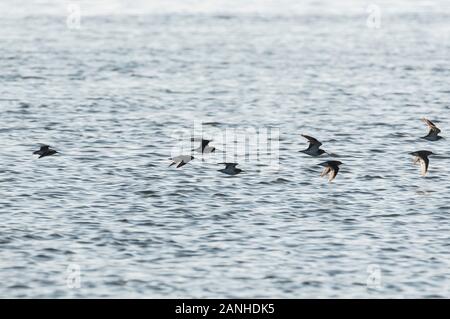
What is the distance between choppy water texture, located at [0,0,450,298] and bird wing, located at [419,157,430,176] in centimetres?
41

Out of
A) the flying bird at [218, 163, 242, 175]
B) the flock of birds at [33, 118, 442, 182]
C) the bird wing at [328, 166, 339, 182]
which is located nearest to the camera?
the flock of birds at [33, 118, 442, 182]

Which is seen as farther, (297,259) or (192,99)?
(192,99)

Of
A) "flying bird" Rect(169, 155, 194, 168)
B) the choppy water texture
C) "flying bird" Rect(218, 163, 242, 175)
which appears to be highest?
"flying bird" Rect(218, 163, 242, 175)

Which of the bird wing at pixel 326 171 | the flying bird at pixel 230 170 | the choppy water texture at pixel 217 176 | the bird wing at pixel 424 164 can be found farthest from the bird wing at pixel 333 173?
the flying bird at pixel 230 170

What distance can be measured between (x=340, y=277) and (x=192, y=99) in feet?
117

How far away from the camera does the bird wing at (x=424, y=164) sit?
38.5m

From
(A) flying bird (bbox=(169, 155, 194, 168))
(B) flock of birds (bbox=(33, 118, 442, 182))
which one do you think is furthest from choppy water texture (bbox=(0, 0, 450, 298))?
(B) flock of birds (bbox=(33, 118, 442, 182))

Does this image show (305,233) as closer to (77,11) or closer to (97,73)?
(97,73)

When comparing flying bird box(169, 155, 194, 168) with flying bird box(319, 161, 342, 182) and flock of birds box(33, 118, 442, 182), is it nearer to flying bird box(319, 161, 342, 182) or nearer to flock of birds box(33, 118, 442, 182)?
flock of birds box(33, 118, 442, 182)

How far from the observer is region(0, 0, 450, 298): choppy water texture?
28.0 m

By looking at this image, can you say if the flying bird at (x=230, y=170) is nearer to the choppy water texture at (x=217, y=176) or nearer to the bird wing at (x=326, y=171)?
the choppy water texture at (x=217, y=176)

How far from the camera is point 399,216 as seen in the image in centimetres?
3409
